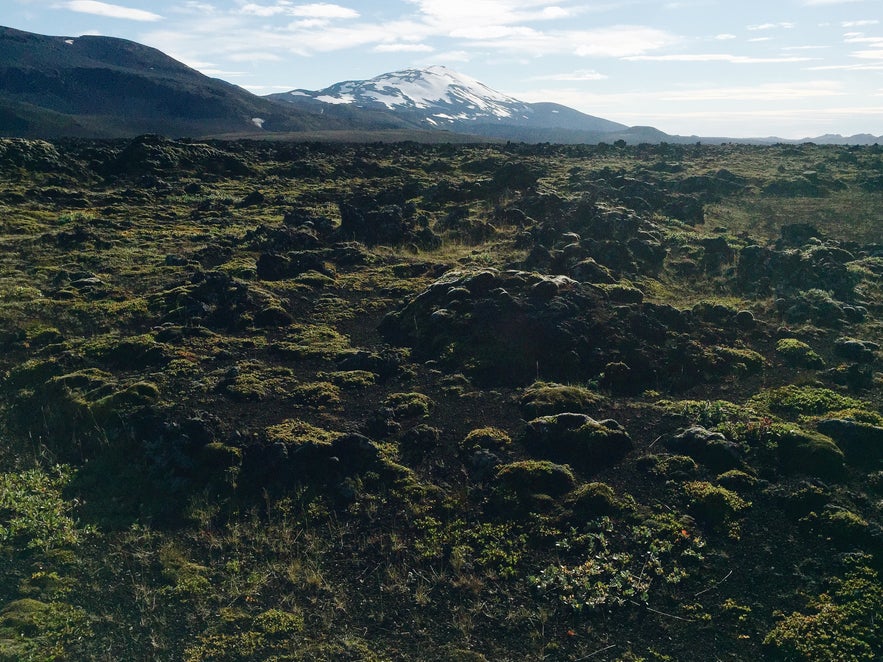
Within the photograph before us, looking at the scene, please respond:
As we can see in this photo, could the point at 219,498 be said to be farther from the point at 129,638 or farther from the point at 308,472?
the point at 129,638

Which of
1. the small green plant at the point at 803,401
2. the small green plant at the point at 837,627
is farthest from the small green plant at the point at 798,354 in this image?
the small green plant at the point at 837,627

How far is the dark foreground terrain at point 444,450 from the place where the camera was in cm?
973

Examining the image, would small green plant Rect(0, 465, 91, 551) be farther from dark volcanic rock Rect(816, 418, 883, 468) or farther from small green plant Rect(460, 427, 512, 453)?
dark volcanic rock Rect(816, 418, 883, 468)

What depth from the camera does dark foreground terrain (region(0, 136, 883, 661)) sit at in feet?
31.9

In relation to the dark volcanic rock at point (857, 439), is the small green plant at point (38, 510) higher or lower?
lower

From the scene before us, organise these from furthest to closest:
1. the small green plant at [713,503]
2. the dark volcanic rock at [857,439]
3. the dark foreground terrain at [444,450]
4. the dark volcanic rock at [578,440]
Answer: the dark volcanic rock at [578,440] < the dark volcanic rock at [857,439] < the small green plant at [713,503] < the dark foreground terrain at [444,450]

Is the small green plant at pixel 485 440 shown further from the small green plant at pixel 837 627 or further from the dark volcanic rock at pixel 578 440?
the small green plant at pixel 837 627

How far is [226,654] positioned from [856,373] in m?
18.8

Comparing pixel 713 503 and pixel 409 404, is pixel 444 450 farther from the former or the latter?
pixel 713 503

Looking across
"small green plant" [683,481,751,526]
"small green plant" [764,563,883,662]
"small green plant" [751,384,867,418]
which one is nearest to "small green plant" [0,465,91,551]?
"small green plant" [683,481,751,526]

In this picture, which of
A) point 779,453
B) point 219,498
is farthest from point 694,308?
point 219,498

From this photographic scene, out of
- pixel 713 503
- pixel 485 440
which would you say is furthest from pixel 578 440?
pixel 713 503

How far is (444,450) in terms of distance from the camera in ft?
48.4

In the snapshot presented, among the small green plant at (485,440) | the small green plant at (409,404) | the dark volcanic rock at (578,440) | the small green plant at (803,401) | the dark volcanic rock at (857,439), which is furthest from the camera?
the small green plant at (409,404)
